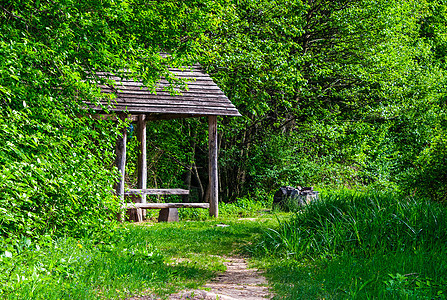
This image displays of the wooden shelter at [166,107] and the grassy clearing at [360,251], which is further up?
the wooden shelter at [166,107]

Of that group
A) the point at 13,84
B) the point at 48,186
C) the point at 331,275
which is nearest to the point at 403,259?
the point at 331,275

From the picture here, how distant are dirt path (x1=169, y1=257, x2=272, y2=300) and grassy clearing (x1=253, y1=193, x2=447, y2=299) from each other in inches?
7.8

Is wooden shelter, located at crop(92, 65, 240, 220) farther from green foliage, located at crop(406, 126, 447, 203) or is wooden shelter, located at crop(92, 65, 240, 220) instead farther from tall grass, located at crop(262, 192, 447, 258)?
tall grass, located at crop(262, 192, 447, 258)

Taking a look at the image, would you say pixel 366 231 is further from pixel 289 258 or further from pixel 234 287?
pixel 234 287

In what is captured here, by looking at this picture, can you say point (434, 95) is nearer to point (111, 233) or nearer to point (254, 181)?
point (254, 181)

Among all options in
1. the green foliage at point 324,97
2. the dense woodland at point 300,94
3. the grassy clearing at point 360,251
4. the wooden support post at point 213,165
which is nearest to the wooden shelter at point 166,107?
the wooden support post at point 213,165

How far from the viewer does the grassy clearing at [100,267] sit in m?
4.46

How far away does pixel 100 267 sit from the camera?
18.1 feet

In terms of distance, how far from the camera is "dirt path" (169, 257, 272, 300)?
16.1 feet

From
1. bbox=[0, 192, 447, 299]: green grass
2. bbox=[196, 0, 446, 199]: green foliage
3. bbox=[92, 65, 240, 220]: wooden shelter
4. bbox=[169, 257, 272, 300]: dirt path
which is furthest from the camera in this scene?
bbox=[196, 0, 446, 199]: green foliage

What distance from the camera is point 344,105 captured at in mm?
20422

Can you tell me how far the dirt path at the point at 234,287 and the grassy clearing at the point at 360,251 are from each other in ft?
0.65

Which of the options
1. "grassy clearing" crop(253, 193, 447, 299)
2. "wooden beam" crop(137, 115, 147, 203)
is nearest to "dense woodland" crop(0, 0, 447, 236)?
"wooden beam" crop(137, 115, 147, 203)

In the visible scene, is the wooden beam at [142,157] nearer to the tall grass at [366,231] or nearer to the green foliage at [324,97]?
the green foliage at [324,97]
